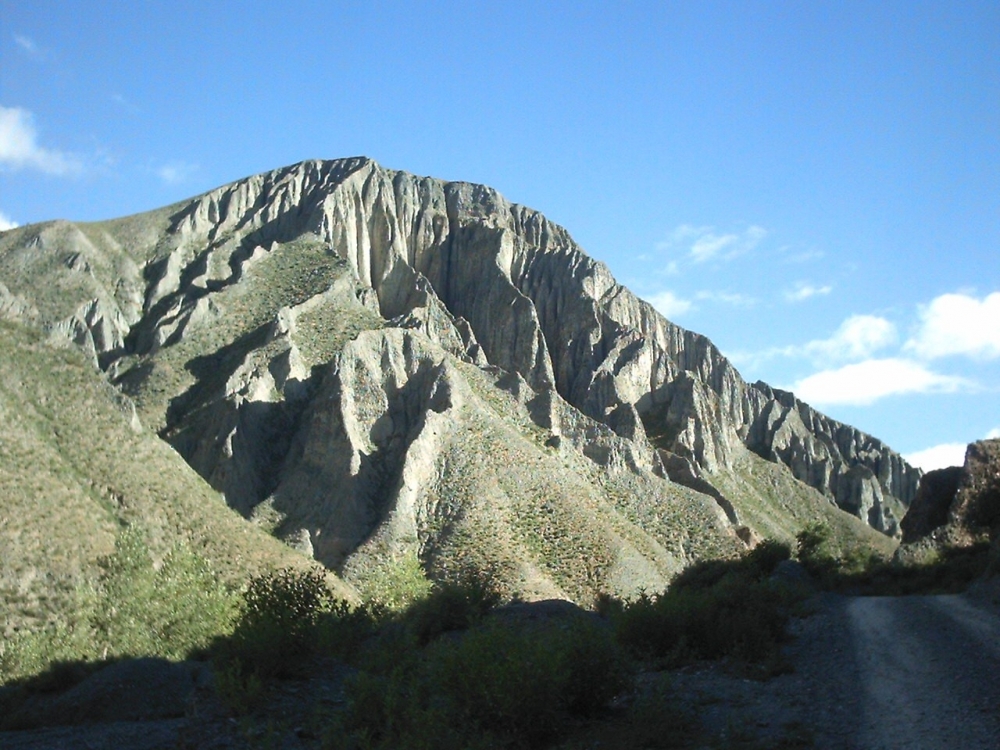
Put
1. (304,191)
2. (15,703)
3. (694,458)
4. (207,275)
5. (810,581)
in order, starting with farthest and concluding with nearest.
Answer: (304,191)
(694,458)
(207,275)
(810,581)
(15,703)

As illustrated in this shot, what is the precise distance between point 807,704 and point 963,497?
95.0ft

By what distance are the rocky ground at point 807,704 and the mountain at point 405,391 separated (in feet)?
73.2

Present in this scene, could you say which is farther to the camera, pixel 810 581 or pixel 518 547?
pixel 518 547

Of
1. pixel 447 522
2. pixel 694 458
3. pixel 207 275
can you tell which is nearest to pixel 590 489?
pixel 447 522

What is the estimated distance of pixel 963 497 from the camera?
39.3m

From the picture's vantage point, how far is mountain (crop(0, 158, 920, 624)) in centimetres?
6338

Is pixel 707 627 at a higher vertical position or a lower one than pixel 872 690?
higher

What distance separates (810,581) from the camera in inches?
1363

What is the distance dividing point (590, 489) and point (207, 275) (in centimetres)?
4793

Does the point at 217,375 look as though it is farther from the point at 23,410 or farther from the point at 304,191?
the point at 304,191

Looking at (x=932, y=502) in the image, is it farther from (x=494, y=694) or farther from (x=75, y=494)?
(x=75, y=494)

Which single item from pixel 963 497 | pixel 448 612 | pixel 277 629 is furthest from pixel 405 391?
pixel 277 629

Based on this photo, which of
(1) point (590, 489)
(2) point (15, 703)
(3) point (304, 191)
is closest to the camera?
(2) point (15, 703)

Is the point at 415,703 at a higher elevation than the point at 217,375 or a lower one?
lower
